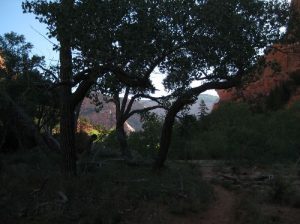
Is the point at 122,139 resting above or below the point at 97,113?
below

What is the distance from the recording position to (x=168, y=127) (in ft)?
46.8

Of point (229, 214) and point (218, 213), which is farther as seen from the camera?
point (218, 213)

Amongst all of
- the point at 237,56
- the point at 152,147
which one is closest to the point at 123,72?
the point at 237,56

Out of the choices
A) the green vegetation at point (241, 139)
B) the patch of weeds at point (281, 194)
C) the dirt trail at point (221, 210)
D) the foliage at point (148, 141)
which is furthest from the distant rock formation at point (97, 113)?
the patch of weeds at point (281, 194)

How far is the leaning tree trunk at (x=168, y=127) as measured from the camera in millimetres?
13555

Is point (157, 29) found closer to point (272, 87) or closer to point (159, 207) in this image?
point (159, 207)

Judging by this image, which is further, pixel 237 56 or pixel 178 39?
pixel 237 56

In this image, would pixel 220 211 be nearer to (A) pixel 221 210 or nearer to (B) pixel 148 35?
(A) pixel 221 210

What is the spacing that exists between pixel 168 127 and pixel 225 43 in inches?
170

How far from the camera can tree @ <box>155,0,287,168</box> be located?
10422 millimetres

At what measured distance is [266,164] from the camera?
20.2 meters

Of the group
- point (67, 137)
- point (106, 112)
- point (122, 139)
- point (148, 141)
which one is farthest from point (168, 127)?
point (106, 112)

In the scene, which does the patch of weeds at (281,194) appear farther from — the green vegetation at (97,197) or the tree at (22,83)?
the tree at (22,83)

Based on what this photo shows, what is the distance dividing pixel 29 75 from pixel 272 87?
2722 centimetres
